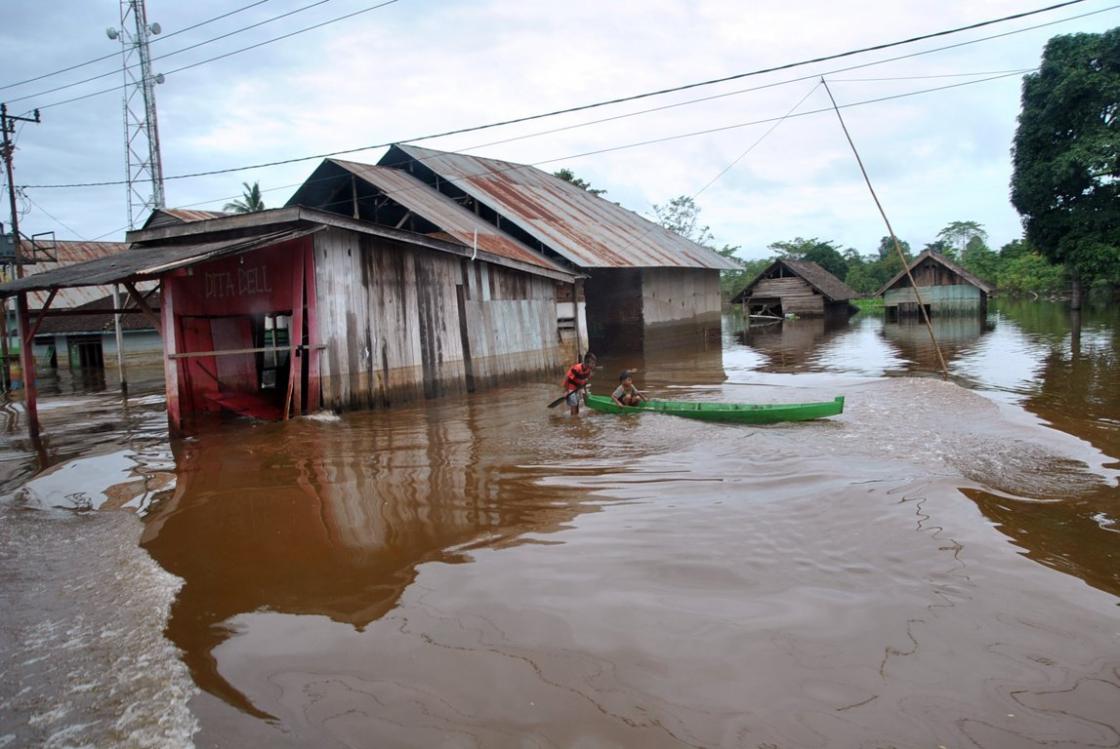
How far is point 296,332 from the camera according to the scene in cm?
1220

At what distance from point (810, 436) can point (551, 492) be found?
4.57 metres

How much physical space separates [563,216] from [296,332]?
13.8m

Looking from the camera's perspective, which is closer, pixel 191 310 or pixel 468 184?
pixel 191 310

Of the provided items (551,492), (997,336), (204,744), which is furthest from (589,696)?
(997,336)

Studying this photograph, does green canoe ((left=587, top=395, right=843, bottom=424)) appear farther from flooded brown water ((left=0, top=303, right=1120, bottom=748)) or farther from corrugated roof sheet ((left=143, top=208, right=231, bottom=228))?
corrugated roof sheet ((left=143, top=208, right=231, bottom=228))

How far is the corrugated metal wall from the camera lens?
12711 mm

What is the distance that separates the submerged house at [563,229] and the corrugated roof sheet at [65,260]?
12.2m

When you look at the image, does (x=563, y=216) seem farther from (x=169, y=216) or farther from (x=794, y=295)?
(x=794, y=295)

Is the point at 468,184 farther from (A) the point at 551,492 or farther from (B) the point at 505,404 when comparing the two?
(A) the point at 551,492

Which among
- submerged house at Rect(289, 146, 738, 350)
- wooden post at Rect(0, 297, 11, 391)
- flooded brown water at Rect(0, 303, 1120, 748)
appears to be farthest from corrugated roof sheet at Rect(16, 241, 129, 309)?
flooded brown water at Rect(0, 303, 1120, 748)

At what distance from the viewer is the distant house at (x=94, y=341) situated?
87.9 feet

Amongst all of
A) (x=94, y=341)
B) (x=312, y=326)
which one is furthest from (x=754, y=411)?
(x=94, y=341)

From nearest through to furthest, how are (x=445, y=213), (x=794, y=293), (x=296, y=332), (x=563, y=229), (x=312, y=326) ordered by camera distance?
1. (x=296, y=332)
2. (x=312, y=326)
3. (x=445, y=213)
4. (x=563, y=229)
5. (x=794, y=293)

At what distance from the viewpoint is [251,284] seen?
13.3 m
